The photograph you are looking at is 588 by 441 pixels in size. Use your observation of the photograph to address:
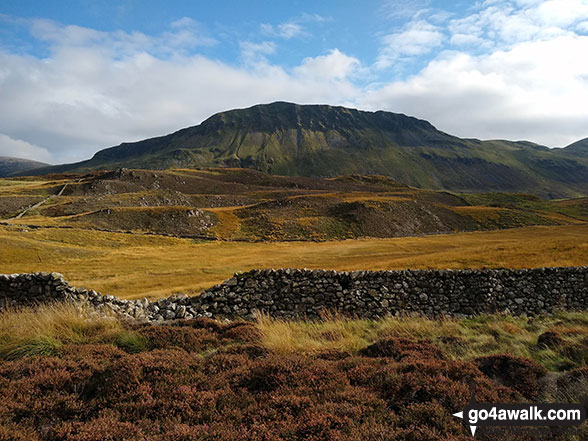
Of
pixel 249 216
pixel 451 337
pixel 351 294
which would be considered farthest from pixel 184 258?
→ pixel 249 216

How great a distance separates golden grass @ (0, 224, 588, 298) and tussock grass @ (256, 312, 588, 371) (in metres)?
13.9

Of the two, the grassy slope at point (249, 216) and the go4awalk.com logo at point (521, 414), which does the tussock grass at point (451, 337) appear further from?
the grassy slope at point (249, 216)

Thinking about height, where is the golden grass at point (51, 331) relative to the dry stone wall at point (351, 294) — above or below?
above

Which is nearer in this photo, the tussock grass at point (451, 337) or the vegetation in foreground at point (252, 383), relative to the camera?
the vegetation in foreground at point (252, 383)

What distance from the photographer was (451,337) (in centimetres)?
988

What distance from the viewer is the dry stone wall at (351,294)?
13066 mm

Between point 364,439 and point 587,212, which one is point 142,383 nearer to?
point 364,439

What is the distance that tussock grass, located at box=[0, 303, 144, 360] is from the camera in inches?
298

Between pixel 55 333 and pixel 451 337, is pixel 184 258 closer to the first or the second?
pixel 55 333

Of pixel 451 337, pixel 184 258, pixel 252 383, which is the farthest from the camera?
pixel 184 258

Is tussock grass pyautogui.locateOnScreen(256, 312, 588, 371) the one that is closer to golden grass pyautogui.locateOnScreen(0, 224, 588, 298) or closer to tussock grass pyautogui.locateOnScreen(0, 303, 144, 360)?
tussock grass pyautogui.locateOnScreen(0, 303, 144, 360)

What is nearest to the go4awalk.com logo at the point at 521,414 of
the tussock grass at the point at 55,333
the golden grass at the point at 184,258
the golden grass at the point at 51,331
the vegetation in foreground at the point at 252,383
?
the vegetation in foreground at the point at 252,383

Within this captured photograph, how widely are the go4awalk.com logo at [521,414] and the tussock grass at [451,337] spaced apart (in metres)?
2.75

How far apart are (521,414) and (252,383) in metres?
4.49
